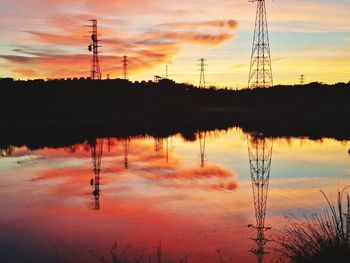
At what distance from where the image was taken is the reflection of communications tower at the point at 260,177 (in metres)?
11.1

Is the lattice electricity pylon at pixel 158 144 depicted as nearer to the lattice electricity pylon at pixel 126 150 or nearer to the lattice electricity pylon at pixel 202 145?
the lattice electricity pylon at pixel 126 150

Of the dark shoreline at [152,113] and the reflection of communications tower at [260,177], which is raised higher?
the dark shoreline at [152,113]

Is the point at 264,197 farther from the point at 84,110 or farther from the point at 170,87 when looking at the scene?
the point at 170,87

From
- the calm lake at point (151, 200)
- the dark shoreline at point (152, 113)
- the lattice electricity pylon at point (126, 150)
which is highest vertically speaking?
the dark shoreline at point (152, 113)

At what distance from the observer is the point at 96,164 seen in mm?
24375

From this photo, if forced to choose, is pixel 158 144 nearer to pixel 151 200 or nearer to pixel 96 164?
pixel 96 164

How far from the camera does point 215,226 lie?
12.4 meters

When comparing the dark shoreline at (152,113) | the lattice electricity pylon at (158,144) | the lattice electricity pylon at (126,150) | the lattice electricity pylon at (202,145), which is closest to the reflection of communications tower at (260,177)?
the lattice electricity pylon at (202,145)

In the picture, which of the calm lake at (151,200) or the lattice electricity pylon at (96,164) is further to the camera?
the lattice electricity pylon at (96,164)

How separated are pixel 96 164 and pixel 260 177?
852cm

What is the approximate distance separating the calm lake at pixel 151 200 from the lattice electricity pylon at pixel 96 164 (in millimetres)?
59

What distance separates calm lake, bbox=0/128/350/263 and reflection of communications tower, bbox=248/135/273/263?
131 mm

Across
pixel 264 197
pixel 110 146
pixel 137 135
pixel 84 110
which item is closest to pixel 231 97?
pixel 84 110

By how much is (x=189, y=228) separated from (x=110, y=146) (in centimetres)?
2078
